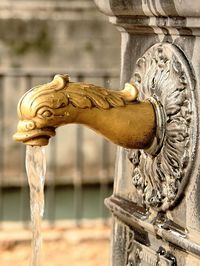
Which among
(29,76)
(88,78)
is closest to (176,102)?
(29,76)

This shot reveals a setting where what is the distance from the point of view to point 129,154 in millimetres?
2307

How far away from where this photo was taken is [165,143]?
209 centimetres

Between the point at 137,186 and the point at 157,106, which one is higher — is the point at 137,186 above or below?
below

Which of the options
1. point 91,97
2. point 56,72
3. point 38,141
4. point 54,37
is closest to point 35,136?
point 38,141

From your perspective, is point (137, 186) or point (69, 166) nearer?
point (137, 186)

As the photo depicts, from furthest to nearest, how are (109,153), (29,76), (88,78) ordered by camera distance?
(109,153)
(88,78)
(29,76)

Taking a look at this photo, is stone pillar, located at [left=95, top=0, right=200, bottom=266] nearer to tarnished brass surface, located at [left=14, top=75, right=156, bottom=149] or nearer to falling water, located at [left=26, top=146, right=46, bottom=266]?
tarnished brass surface, located at [left=14, top=75, right=156, bottom=149]

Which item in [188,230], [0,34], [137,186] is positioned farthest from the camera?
[0,34]

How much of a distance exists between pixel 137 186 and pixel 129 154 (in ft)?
0.30

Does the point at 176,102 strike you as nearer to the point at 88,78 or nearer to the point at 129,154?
the point at 129,154

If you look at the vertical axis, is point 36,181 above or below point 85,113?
below

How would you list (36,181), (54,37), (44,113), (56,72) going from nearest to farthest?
1. (44,113)
2. (36,181)
3. (56,72)
4. (54,37)

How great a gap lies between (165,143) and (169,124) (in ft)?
0.14

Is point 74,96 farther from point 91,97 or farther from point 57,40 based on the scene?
point 57,40
